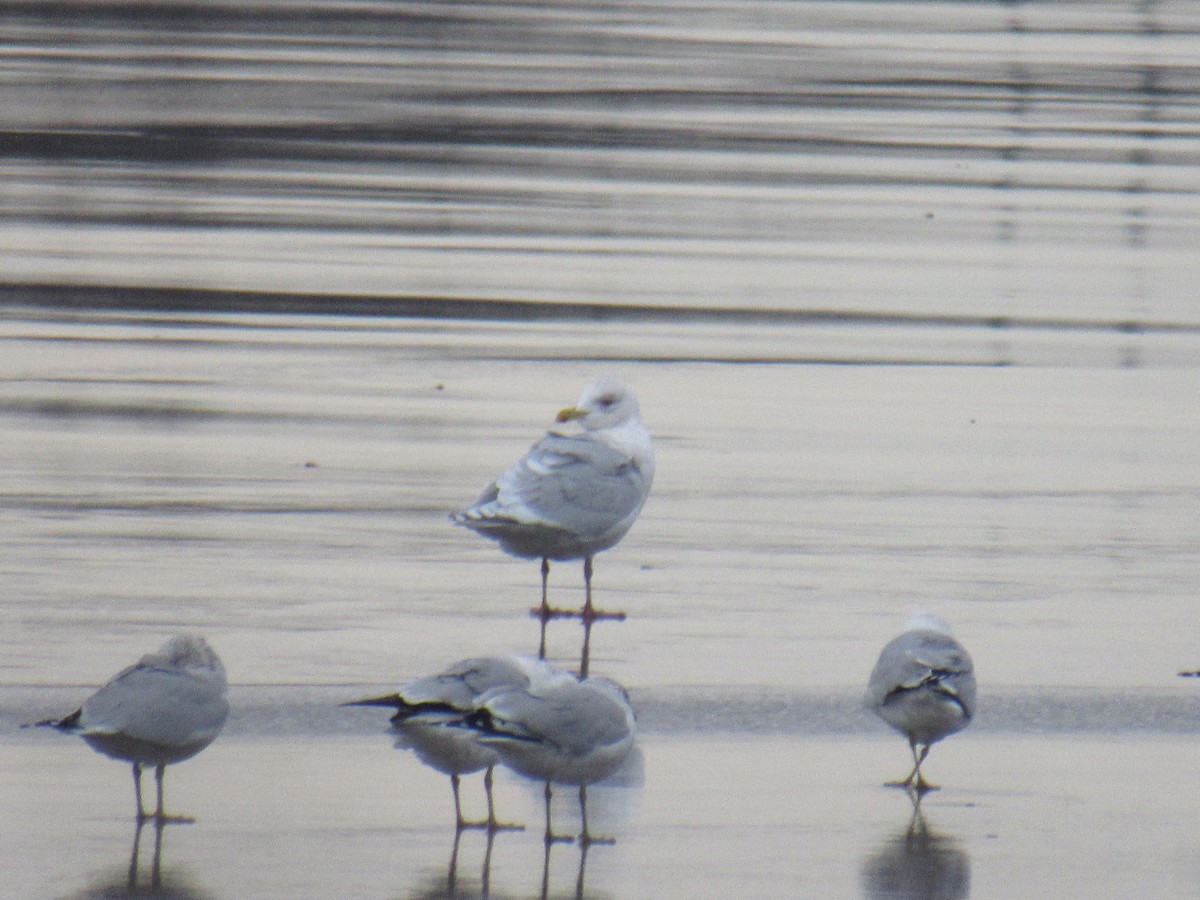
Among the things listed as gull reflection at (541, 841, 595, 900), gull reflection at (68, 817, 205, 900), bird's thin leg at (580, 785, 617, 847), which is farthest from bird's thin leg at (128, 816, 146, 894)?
bird's thin leg at (580, 785, 617, 847)

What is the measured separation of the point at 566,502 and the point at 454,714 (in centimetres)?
287

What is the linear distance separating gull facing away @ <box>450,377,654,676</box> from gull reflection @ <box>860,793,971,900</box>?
8.29 ft

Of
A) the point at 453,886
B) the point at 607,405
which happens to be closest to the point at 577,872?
the point at 453,886

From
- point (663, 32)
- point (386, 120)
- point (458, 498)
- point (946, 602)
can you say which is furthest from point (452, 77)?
point (946, 602)

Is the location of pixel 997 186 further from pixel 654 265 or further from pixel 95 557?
pixel 95 557

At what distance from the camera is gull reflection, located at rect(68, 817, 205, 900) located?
555cm

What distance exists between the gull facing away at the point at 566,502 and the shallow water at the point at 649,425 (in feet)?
0.74

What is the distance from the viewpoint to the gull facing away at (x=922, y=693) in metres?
6.75

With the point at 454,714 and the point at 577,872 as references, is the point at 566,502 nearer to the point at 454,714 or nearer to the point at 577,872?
the point at 454,714

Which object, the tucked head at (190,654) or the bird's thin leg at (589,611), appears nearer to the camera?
the tucked head at (190,654)

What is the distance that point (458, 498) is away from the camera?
414 inches

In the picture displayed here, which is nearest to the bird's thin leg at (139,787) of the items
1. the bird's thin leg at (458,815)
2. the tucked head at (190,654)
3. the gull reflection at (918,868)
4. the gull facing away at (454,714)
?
the tucked head at (190,654)

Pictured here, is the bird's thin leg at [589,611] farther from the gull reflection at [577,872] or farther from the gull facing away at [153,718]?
the gull reflection at [577,872]

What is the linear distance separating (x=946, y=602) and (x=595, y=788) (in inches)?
103
